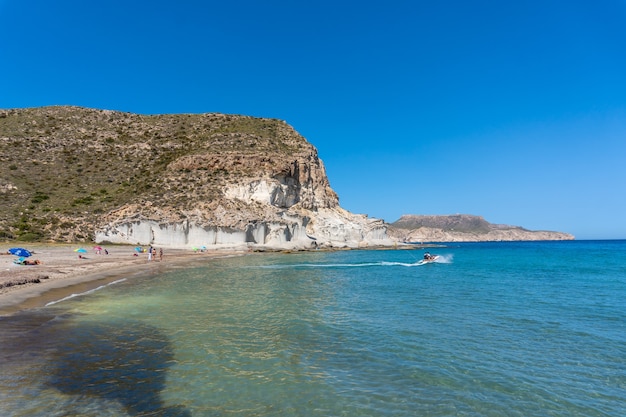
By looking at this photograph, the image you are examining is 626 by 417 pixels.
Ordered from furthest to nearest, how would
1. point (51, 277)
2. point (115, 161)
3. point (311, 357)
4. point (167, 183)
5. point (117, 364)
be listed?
point (115, 161), point (167, 183), point (51, 277), point (311, 357), point (117, 364)

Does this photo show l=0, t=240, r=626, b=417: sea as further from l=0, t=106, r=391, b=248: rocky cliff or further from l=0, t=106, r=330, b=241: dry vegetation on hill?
l=0, t=106, r=330, b=241: dry vegetation on hill

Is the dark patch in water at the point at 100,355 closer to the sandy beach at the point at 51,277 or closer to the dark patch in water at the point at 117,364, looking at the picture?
the dark patch in water at the point at 117,364

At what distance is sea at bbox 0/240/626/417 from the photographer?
22.6ft

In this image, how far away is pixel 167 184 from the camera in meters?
66.1

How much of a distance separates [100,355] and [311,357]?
5.19 m

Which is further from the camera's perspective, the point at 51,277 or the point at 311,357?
the point at 51,277

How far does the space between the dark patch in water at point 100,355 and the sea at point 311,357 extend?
4cm

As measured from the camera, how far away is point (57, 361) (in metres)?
8.75

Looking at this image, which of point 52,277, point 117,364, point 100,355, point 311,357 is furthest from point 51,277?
point 311,357

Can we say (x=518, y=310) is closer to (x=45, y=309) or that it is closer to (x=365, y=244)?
(x=45, y=309)

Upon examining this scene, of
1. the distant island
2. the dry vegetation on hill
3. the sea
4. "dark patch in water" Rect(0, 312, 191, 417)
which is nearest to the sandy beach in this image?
the sea

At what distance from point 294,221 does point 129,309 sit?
5189cm

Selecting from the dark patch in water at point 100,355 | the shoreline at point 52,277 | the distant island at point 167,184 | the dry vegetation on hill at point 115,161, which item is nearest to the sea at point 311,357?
the dark patch in water at point 100,355

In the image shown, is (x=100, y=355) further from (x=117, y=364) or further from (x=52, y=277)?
(x=52, y=277)
